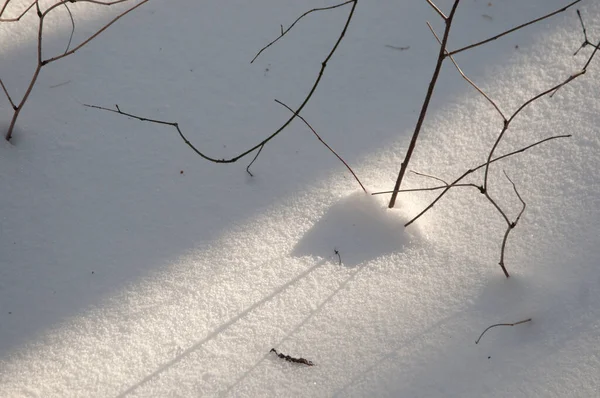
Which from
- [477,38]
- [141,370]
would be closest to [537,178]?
[477,38]

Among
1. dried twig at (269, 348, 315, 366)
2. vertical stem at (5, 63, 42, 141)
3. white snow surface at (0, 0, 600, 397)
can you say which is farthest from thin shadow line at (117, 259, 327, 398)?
vertical stem at (5, 63, 42, 141)

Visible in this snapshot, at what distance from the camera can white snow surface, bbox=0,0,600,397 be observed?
1.20 metres

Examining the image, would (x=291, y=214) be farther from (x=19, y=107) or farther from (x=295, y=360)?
(x=19, y=107)

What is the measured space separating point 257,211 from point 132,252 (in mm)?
297

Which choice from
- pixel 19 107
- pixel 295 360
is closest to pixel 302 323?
pixel 295 360

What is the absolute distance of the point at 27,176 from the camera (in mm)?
1405

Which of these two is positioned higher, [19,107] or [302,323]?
[19,107]

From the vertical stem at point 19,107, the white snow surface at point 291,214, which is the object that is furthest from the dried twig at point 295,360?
the vertical stem at point 19,107

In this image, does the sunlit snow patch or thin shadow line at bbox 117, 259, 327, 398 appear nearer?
thin shadow line at bbox 117, 259, 327, 398

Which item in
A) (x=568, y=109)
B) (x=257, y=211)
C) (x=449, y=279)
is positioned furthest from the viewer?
(x=568, y=109)

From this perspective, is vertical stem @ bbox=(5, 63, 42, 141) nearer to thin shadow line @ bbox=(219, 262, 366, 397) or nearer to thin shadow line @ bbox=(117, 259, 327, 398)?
thin shadow line @ bbox=(117, 259, 327, 398)

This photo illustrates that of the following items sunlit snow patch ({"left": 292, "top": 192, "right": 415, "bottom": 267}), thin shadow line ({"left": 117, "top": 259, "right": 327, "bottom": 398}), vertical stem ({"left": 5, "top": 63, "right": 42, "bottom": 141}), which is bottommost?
thin shadow line ({"left": 117, "top": 259, "right": 327, "bottom": 398})

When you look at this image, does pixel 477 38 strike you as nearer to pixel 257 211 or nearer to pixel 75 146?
pixel 257 211

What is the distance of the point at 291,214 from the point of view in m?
1.42
